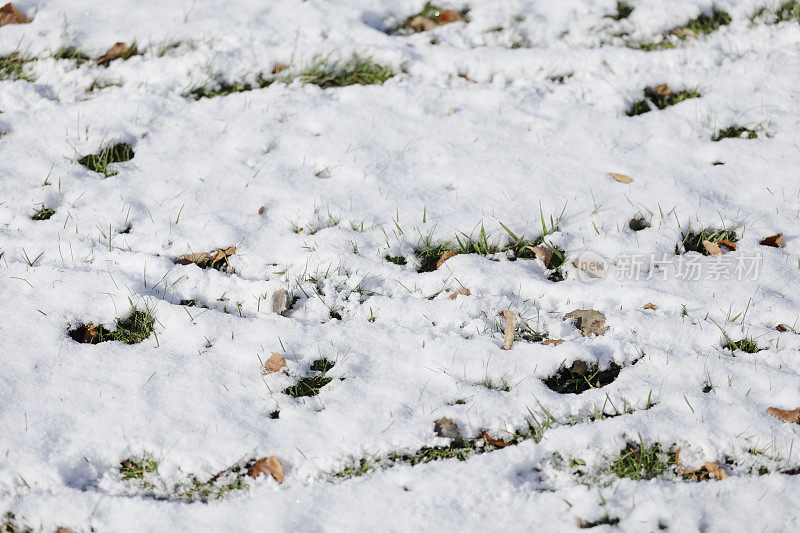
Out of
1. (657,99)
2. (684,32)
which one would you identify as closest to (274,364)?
(657,99)

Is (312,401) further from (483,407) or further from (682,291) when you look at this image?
(682,291)

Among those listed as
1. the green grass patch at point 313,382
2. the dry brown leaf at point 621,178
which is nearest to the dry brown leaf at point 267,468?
the green grass patch at point 313,382

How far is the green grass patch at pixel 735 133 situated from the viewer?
10.6 feet

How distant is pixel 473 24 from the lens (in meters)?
4.16

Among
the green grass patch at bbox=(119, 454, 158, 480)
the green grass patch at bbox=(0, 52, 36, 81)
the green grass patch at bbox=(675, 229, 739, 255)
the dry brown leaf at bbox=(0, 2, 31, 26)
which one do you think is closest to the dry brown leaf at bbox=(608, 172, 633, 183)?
the green grass patch at bbox=(675, 229, 739, 255)

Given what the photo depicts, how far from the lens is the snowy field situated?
1.88m

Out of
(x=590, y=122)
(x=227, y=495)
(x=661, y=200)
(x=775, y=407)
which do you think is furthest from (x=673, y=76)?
(x=227, y=495)

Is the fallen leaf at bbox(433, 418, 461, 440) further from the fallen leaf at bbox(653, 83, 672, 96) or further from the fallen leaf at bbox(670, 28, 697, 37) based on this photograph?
the fallen leaf at bbox(670, 28, 697, 37)

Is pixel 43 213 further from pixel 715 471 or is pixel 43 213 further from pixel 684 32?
pixel 684 32

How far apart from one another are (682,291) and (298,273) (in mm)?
1562

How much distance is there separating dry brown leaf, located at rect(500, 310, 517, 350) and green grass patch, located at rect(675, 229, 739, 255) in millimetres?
872

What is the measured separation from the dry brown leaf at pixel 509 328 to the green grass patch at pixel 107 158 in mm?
2016

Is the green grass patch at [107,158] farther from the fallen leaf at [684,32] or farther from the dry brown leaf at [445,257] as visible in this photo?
the fallen leaf at [684,32]

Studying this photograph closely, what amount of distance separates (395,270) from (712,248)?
4.48ft
